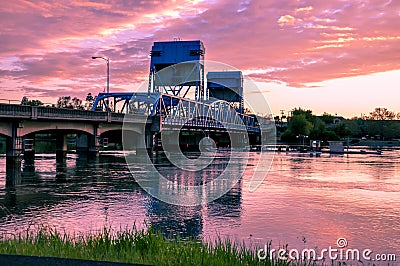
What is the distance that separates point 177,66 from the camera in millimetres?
163000

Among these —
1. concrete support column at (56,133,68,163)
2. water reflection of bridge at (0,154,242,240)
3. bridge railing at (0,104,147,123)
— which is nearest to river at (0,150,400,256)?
water reflection of bridge at (0,154,242,240)

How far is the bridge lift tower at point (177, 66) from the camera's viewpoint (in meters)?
154

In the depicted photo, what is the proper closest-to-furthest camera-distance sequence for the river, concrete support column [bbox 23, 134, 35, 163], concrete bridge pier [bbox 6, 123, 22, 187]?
the river → concrete bridge pier [bbox 6, 123, 22, 187] → concrete support column [bbox 23, 134, 35, 163]

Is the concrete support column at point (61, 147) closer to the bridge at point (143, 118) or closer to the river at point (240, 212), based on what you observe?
the bridge at point (143, 118)

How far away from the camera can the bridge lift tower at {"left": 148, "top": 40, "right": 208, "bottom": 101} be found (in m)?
154

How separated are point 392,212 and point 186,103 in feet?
407

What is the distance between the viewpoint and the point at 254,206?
87.9ft

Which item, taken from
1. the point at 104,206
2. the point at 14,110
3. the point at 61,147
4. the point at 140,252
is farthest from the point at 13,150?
the point at 140,252

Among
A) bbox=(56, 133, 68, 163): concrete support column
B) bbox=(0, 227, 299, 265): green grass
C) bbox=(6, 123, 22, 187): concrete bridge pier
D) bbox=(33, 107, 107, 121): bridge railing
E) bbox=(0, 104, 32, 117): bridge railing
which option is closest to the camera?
bbox=(0, 227, 299, 265): green grass

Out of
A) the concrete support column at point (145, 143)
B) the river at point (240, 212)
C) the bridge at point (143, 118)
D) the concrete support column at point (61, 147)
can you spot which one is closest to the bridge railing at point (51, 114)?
the bridge at point (143, 118)

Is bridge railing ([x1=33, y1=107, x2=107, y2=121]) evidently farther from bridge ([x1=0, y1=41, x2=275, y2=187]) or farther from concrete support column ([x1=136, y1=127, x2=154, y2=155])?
concrete support column ([x1=136, y1=127, x2=154, y2=155])

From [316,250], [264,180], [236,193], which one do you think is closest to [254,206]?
[236,193]

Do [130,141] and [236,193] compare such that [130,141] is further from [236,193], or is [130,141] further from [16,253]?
[16,253]

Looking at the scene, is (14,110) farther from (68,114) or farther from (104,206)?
(104,206)
